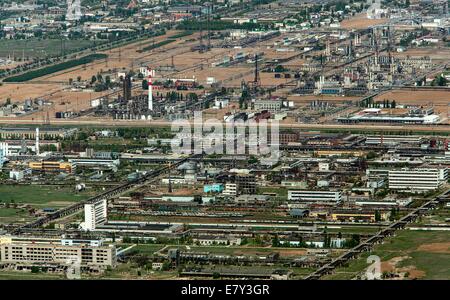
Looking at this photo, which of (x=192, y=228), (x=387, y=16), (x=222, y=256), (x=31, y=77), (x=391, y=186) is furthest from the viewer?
(x=387, y=16)

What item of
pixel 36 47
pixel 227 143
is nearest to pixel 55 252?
A: pixel 227 143

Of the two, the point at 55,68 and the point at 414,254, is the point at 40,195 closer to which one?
the point at 414,254

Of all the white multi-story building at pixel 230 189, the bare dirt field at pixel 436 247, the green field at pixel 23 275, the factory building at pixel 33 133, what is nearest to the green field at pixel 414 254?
the bare dirt field at pixel 436 247

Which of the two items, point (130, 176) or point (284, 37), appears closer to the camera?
point (130, 176)

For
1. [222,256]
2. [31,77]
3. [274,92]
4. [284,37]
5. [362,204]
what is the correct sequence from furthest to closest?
[284,37], [31,77], [274,92], [362,204], [222,256]

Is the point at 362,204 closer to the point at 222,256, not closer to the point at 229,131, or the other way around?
the point at 222,256

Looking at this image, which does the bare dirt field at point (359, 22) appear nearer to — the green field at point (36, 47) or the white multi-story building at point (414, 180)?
the green field at point (36, 47)
